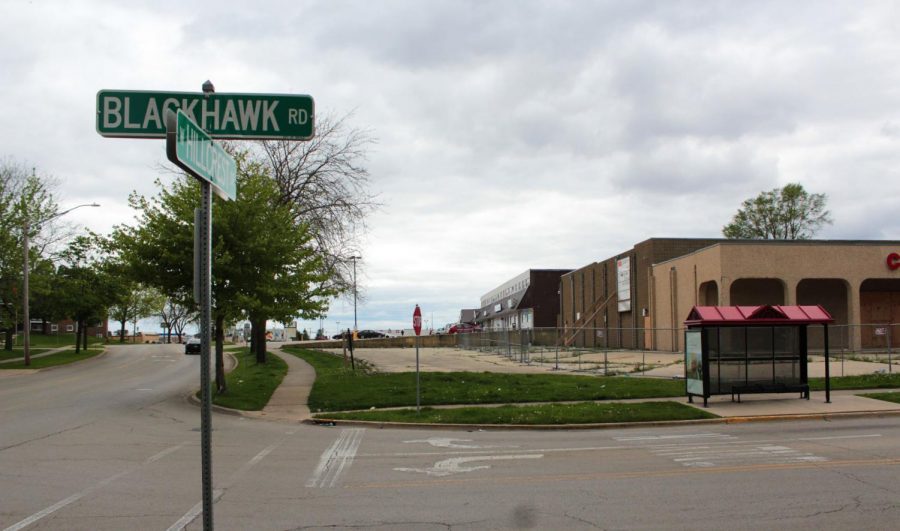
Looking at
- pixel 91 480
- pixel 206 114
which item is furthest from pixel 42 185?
pixel 206 114

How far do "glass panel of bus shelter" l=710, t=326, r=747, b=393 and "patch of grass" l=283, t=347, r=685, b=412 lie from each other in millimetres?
1753

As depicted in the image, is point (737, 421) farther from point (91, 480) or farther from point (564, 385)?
point (91, 480)

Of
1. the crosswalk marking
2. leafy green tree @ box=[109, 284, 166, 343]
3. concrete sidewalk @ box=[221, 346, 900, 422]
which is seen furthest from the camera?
leafy green tree @ box=[109, 284, 166, 343]

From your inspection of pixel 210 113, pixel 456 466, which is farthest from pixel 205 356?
pixel 456 466

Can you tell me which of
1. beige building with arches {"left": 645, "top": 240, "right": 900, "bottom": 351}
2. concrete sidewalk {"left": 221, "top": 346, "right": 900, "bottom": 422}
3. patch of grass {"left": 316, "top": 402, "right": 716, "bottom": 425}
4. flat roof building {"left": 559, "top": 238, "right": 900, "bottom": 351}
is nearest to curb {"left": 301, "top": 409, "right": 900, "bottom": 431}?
concrete sidewalk {"left": 221, "top": 346, "right": 900, "bottom": 422}

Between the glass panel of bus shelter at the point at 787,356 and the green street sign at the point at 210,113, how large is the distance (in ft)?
53.8

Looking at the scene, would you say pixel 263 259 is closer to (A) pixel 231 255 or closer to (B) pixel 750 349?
(A) pixel 231 255

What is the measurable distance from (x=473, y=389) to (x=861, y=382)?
11299mm

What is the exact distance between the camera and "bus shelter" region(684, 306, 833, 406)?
58.7 ft

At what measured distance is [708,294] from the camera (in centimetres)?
4028

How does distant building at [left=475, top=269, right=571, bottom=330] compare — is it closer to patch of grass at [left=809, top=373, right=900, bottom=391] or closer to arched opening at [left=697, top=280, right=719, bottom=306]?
arched opening at [left=697, top=280, right=719, bottom=306]

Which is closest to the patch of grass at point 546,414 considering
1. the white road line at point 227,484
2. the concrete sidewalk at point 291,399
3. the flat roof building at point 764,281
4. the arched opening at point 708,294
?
the concrete sidewalk at point 291,399

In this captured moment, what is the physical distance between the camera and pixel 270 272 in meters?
21.1

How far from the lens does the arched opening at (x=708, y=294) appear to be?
128 feet
